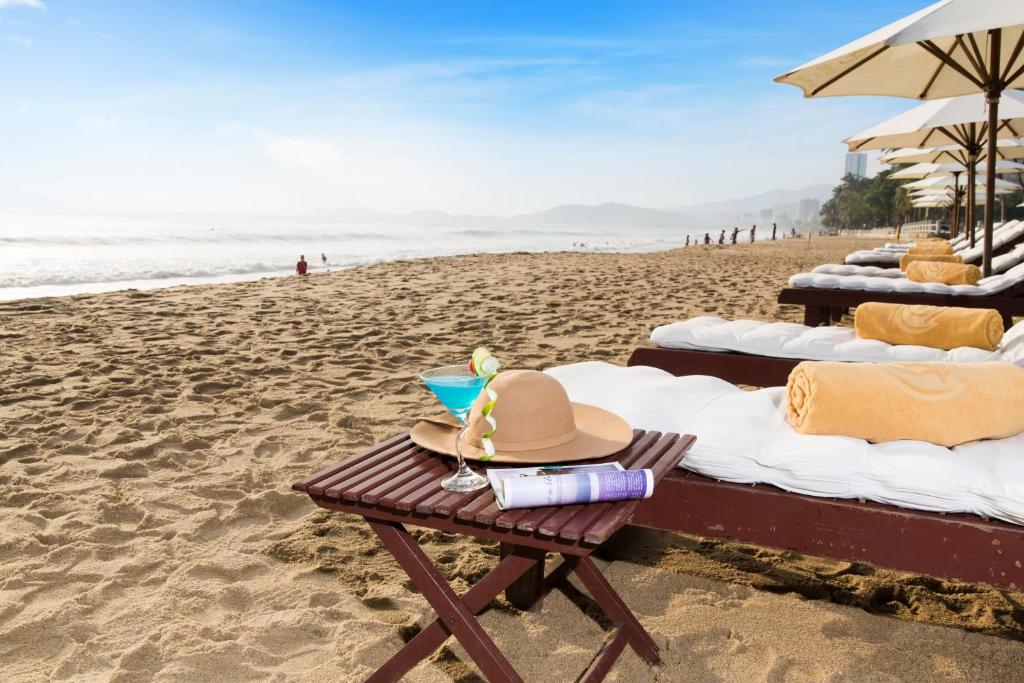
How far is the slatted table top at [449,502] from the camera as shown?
1.26m

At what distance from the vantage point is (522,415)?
62.0 inches

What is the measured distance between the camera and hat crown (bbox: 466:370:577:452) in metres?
1.57

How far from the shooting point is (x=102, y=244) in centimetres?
2892

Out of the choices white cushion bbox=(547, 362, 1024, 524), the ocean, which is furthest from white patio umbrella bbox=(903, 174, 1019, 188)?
the ocean

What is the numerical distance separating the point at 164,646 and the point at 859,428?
202 cm

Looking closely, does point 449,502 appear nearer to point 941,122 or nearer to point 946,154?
point 941,122

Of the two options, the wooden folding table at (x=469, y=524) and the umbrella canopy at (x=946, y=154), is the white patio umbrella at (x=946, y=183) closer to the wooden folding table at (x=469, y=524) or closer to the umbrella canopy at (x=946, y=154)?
the umbrella canopy at (x=946, y=154)

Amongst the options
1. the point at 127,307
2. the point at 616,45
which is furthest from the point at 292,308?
the point at 616,45

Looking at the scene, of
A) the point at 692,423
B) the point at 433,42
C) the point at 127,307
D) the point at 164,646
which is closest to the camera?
the point at 164,646

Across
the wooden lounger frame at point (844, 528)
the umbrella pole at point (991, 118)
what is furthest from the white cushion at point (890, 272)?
the wooden lounger frame at point (844, 528)

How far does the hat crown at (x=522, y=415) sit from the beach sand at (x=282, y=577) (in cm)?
70

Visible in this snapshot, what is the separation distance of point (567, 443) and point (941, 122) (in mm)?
7110

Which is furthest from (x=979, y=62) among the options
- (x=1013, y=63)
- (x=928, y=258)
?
(x=928, y=258)

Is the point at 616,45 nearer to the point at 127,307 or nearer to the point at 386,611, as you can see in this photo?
the point at 127,307
